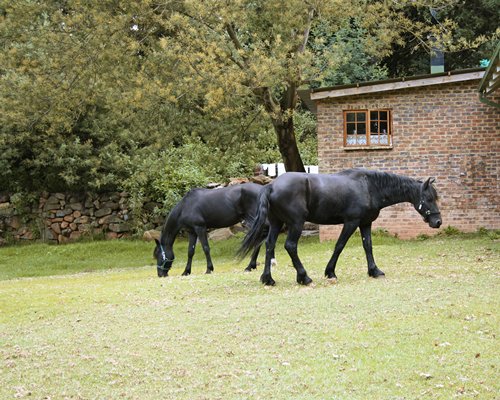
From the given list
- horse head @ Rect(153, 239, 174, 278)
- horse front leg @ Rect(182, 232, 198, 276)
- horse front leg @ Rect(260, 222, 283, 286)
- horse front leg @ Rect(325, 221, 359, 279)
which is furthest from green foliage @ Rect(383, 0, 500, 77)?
horse front leg @ Rect(260, 222, 283, 286)

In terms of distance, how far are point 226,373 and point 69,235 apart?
20.1 meters

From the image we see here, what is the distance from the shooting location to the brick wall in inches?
875

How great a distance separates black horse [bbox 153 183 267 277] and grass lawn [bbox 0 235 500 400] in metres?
1.85

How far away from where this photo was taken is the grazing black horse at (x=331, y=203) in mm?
13039

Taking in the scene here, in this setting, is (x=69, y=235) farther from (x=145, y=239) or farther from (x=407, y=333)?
(x=407, y=333)

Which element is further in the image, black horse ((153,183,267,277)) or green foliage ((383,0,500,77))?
green foliage ((383,0,500,77))

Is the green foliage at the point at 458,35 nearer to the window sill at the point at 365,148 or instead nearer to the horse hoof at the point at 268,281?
the window sill at the point at 365,148

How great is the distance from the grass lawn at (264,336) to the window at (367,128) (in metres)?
7.07

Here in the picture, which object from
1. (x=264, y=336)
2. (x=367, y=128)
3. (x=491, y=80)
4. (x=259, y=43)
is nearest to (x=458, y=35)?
(x=367, y=128)

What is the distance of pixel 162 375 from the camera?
8.19 meters

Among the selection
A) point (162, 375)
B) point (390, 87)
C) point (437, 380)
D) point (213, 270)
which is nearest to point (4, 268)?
point (213, 270)

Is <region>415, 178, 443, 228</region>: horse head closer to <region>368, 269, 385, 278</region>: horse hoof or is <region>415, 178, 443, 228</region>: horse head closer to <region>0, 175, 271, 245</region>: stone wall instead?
<region>368, 269, 385, 278</region>: horse hoof

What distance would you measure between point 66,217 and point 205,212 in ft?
36.9

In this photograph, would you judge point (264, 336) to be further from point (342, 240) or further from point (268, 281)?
point (342, 240)
